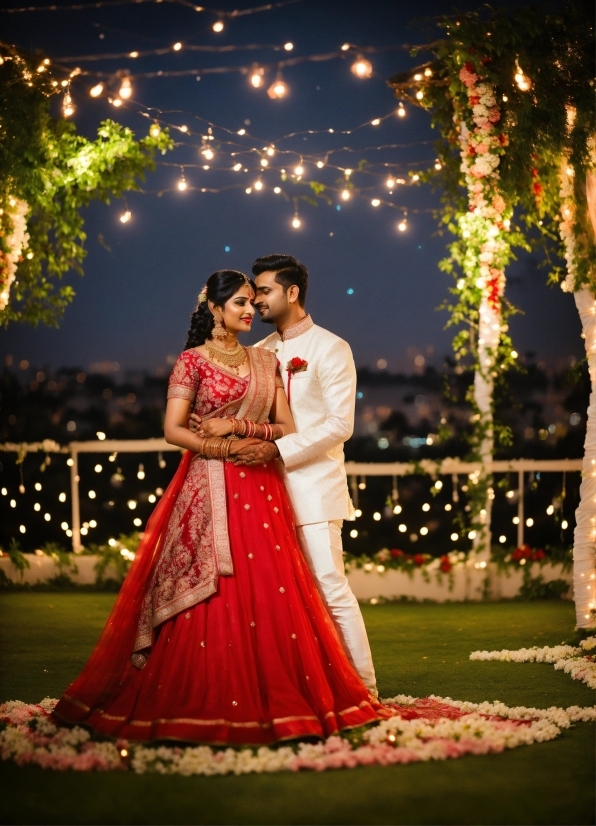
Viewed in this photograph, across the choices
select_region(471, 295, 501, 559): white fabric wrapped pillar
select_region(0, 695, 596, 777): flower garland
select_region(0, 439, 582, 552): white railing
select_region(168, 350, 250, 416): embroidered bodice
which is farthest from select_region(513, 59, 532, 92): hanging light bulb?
select_region(0, 695, 596, 777): flower garland

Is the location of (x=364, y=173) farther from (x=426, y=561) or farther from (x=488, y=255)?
(x=426, y=561)

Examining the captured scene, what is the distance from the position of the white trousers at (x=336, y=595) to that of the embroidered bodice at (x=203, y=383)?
2.09 ft

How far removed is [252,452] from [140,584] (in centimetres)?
67

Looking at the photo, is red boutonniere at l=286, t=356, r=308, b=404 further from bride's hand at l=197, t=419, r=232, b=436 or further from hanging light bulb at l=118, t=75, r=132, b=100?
hanging light bulb at l=118, t=75, r=132, b=100

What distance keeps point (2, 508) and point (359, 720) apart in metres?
4.98

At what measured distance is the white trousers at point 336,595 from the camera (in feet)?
13.4

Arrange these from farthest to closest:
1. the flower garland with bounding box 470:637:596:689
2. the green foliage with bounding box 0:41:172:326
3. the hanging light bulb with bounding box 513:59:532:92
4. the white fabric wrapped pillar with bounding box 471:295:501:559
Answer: the white fabric wrapped pillar with bounding box 471:295:501:559
the green foliage with bounding box 0:41:172:326
the hanging light bulb with bounding box 513:59:532:92
the flower garland with bounding box 470:637:596:689

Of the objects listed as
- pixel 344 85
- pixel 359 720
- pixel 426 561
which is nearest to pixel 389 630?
pixel 426 561

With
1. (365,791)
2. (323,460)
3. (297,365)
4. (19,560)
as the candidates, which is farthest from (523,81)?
(19,560)

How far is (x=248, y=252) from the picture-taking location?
872 cm

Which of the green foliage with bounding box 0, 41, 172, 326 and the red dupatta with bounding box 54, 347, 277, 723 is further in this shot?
the green foliage with bounding box 0, 41, 172, 326

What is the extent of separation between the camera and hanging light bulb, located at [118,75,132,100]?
19.7 ft

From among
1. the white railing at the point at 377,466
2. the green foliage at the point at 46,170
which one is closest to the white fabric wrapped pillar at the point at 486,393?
the white railing at the point at 377,466

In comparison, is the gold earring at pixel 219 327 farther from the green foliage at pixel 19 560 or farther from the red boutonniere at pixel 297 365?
the green foliage at pixel 19 560
